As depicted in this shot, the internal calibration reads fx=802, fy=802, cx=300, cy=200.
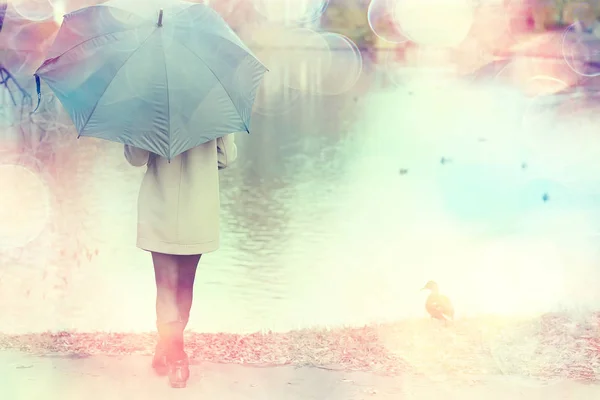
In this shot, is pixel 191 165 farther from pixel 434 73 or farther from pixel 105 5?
pixel 434 73

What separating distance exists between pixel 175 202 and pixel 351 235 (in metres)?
5.57

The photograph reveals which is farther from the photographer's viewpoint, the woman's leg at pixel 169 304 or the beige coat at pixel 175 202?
the woman's leg at pixel 169 304

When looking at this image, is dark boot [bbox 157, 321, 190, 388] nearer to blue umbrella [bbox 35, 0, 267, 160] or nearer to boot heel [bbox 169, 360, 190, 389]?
boot heel [bbox 169, 360, 190, 389]

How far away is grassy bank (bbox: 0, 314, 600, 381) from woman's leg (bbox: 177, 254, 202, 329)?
1.67 feet

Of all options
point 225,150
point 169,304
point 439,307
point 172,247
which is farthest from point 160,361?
point 439,307

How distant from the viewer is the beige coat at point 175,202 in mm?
→ 3910

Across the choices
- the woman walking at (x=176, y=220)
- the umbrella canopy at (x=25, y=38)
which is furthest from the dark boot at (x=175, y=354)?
the umbrella canopy at (x=25, y=38)

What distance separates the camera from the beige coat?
154 inches

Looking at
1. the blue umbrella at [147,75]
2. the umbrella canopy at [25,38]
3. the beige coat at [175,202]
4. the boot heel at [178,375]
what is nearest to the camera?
the blue umbrella at [147,75]

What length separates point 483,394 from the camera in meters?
4.09

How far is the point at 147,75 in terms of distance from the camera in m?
3.76

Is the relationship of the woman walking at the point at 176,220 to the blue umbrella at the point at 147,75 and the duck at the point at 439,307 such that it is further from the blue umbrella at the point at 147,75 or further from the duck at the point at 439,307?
the duck at the point at 439,307

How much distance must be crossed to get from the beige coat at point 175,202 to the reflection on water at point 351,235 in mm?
2031

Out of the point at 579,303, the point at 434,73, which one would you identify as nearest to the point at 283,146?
the point at 579,303
